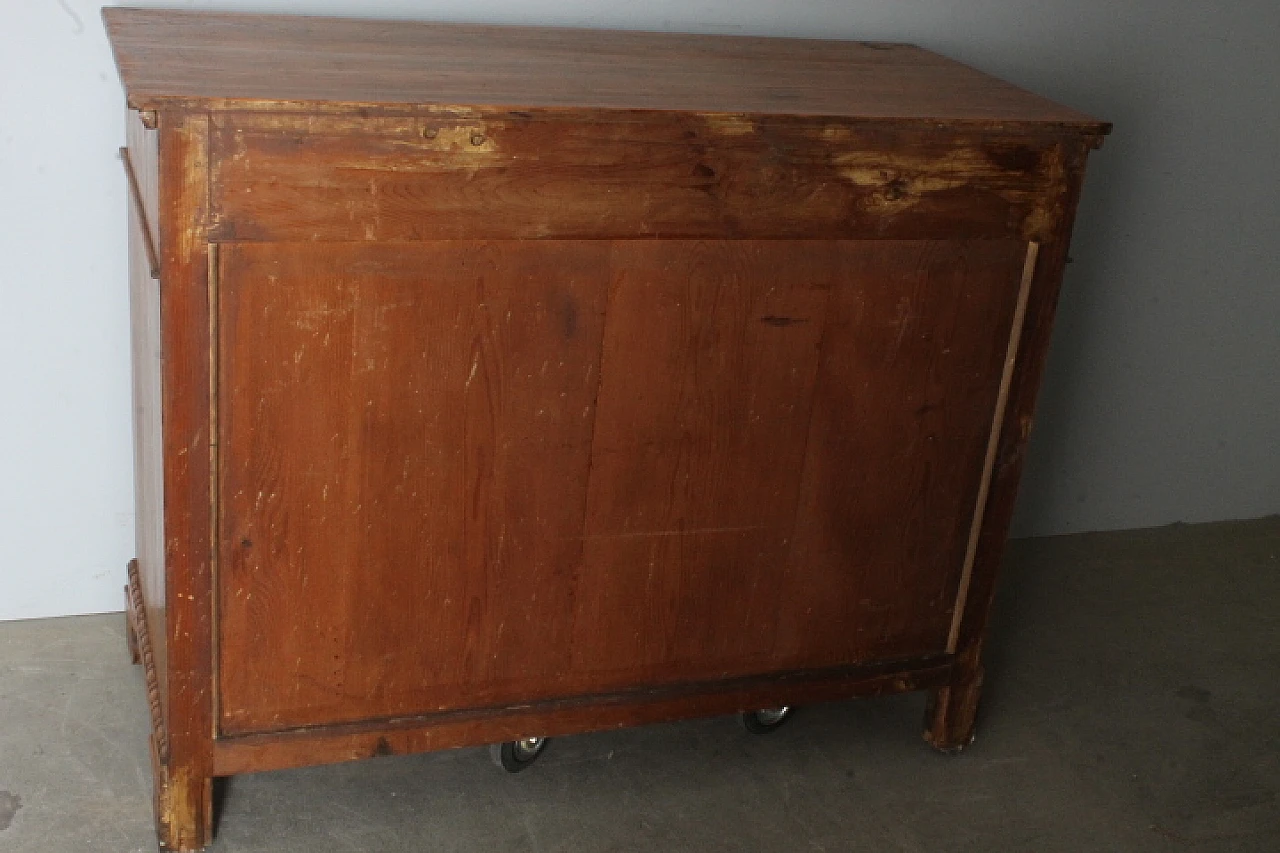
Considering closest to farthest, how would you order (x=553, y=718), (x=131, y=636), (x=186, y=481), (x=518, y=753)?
1. (x=186, y=481)
2. (x=553, y=718)
3. (x=518, y=753)
4. (x=131, y=636)

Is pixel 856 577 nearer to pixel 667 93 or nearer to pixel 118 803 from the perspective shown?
pixel 667 93

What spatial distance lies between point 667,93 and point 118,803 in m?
1.25

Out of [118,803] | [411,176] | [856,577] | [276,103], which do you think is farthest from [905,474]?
[118,803]

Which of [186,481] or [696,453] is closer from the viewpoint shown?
[186,481]

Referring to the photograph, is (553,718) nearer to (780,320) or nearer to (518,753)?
(518,753)

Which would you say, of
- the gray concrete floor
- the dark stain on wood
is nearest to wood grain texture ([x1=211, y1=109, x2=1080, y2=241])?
the dark stain on wood

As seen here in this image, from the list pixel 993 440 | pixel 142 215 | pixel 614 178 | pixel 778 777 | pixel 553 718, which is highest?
pixel 614 178

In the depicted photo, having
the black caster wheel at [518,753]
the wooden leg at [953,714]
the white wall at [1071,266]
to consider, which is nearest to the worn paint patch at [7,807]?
Result: the white wall at [1071,266]

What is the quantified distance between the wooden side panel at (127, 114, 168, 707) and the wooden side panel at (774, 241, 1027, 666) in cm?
87

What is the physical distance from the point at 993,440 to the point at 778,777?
2.06ft

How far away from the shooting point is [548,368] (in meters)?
1.88

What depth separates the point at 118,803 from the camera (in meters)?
2.10

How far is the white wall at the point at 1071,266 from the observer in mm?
2211

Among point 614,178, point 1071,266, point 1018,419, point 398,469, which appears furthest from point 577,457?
point 1071,266
